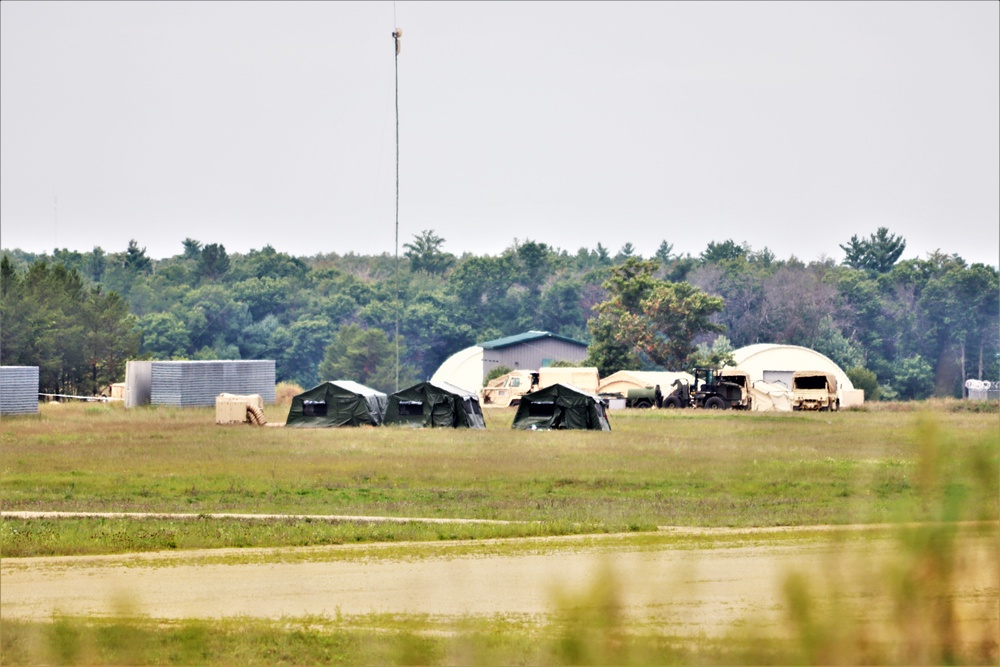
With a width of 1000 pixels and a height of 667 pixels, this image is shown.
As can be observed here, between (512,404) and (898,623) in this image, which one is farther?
(512,404)

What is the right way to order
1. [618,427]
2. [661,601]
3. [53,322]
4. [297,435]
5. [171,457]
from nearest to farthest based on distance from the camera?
[661,601], [171,457], [297,435], [618,427], [53,322]

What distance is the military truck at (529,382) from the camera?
223 feet

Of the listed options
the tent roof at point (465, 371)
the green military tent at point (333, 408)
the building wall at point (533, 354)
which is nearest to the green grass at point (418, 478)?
the green military tent at point (333, 408)

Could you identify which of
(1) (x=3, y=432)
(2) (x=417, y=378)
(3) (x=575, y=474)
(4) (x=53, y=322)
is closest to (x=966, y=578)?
(3) (x=575, y=474)

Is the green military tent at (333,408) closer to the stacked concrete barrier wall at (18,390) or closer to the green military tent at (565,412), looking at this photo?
the green military tent at (565,412)

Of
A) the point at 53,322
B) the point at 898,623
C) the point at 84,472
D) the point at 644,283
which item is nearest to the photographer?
the point at 898,623

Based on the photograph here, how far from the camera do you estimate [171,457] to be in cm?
3027

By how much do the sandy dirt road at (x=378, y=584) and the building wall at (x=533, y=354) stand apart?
66045 mm

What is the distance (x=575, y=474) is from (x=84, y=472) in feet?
33.2

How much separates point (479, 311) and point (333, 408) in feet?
184

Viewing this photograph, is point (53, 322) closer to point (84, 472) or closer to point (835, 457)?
point (84, 472)

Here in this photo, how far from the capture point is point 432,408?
43.5 meters

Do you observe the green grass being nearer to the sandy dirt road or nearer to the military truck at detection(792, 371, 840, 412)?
the sandy dirt road

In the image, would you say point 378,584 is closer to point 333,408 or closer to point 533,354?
point 333,408
